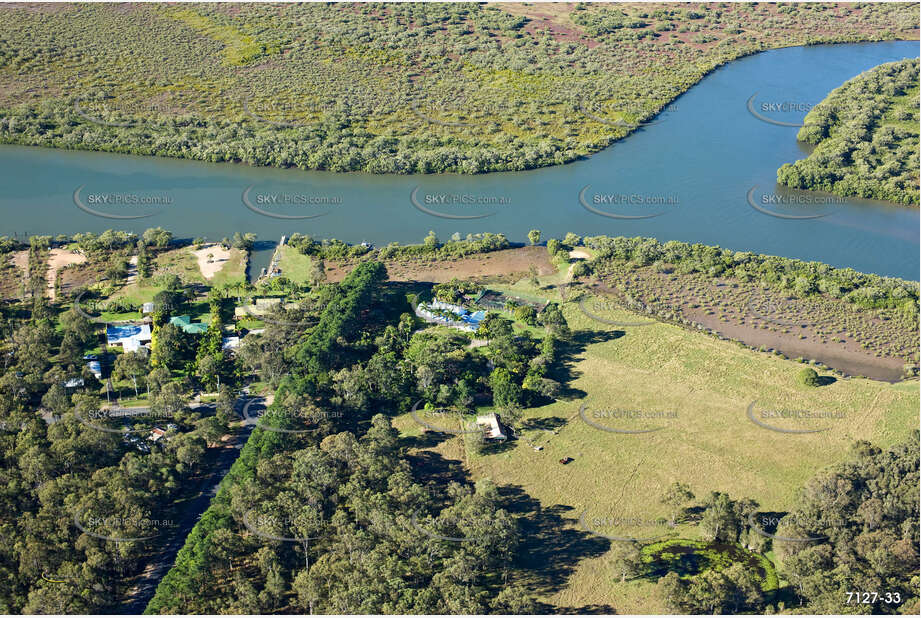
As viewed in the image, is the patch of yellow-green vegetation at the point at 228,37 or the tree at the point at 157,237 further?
the patch of yellow-green vegetation at the point at 228,37

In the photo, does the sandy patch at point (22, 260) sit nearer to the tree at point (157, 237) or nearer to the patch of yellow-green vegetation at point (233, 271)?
the tree at point (157, 237)

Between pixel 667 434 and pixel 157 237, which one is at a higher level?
pixel 157 237

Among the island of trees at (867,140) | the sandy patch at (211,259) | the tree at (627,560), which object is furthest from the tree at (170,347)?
the island of trees at (867,140)

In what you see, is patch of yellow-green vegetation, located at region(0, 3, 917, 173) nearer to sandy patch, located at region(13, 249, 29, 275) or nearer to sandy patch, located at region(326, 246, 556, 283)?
sandy patch, located at region(326, 246, 556, 283)

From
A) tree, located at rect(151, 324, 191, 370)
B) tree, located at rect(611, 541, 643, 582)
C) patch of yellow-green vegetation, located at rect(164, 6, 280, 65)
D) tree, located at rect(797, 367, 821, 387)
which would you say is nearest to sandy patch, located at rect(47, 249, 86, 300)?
tree, located at rect(151, 324, 191, 370)

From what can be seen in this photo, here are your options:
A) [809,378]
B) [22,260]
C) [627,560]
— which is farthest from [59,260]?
[809,378]

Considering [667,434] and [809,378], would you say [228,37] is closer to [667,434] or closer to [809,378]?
[667,434]
